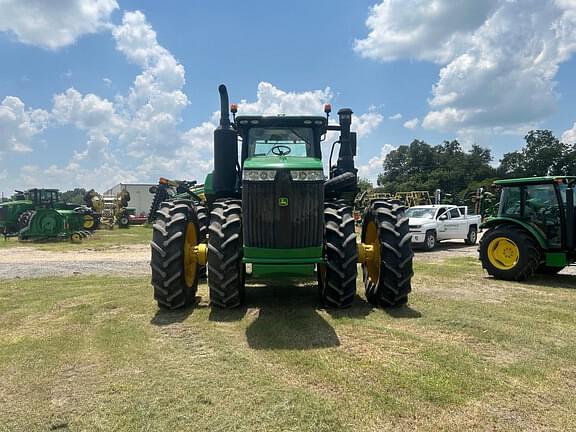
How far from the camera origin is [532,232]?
9.15 metres

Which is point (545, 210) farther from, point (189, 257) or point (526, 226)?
point (189, 257)

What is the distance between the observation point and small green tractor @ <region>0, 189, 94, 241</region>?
21.2 meters

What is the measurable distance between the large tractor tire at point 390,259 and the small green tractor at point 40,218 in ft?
63.0

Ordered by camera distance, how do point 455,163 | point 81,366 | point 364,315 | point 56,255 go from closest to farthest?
point 81,366
point 364,315
point 56,255
point 455,163

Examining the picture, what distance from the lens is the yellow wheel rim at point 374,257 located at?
6.50 metres

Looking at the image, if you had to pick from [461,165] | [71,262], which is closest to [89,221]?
[71,262]

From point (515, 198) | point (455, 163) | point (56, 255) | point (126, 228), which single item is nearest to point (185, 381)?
point (515, 198)

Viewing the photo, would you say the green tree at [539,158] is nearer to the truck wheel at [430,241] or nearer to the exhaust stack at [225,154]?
the truck wheel at [430,241]

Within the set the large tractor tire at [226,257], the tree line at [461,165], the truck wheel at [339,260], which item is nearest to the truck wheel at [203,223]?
the large tractor tire at [226,257]

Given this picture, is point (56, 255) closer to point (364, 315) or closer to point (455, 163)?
point (364, 315)

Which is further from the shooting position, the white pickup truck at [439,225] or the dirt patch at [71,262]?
the white pickup truck at [439,225]

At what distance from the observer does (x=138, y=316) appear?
596 cm

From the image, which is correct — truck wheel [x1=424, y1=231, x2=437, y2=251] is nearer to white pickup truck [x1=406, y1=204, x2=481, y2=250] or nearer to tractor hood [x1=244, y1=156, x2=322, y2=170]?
white pickup truck [x1=406, y1=204, x2=481, y2=250]

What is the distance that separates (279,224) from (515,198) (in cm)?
682
